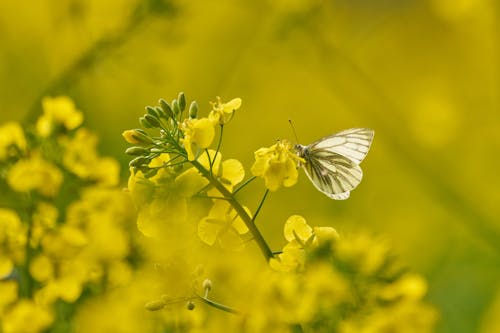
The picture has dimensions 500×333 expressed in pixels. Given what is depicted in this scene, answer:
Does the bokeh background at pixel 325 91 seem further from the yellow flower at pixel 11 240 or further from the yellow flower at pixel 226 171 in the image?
the yellow flower at pixel 226 171

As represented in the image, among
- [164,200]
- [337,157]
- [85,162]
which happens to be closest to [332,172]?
[337,157]

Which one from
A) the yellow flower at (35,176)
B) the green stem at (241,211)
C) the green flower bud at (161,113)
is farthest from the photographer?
the yellow flower at (35,176)

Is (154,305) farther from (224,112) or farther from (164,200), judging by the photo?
(224,112)

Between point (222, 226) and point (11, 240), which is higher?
point (11, 240)

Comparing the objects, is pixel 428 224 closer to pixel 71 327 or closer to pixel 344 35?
pixel 344 35

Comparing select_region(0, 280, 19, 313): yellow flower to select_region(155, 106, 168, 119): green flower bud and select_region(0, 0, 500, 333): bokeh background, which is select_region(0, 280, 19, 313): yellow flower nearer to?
select_region(155, 106, 168, 119): green flower bud

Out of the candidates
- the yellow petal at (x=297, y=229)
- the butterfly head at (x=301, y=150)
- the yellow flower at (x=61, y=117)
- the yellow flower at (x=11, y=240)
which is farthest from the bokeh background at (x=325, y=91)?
the yellow petal at (x=297, y=229)

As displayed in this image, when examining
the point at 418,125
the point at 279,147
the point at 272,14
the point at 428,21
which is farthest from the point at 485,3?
the point at 428,21
